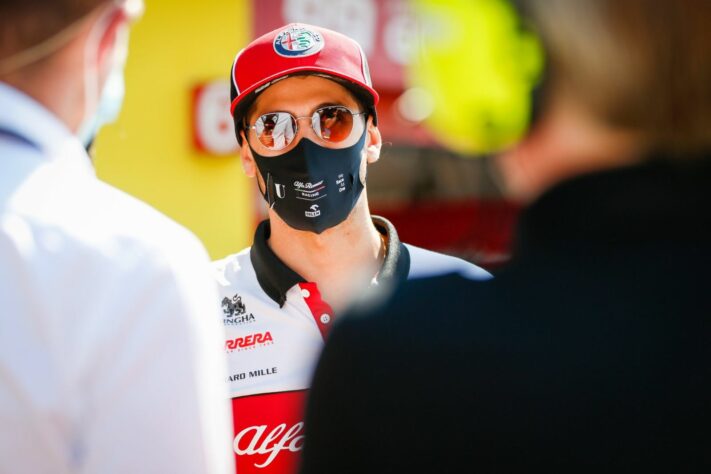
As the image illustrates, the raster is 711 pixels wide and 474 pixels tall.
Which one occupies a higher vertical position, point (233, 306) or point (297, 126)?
point (297, 126)

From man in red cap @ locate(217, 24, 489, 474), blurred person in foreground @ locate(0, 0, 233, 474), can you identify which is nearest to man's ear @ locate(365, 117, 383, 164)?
man in red cap @ locate(217, 24, 489, 474)

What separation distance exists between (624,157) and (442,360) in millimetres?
317

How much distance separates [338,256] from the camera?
2.58m

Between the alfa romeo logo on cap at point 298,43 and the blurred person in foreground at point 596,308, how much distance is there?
1567 mm

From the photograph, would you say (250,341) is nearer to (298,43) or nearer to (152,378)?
(298,43)

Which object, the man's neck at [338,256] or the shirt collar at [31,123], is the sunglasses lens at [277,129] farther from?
the shirt collar at [31,123]

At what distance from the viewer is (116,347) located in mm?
1086

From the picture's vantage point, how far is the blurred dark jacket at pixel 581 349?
99cm

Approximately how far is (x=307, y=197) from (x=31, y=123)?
4.86 ft

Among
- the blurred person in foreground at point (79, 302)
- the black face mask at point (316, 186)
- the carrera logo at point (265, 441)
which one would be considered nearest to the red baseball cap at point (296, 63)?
the black face mask at point (316, 186)

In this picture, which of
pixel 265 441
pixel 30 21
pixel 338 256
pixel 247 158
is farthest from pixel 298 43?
pixel 30 21

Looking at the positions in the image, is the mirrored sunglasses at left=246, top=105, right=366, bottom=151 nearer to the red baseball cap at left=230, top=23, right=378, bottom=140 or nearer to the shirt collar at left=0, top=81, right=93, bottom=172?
the red baseball cap at left=230, top=23, right=378, bottom=140

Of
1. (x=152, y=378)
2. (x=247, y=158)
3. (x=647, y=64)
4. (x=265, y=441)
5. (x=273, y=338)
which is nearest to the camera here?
(x=647, y=64)

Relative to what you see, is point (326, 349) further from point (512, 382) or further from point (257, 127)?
point (257, 127)
